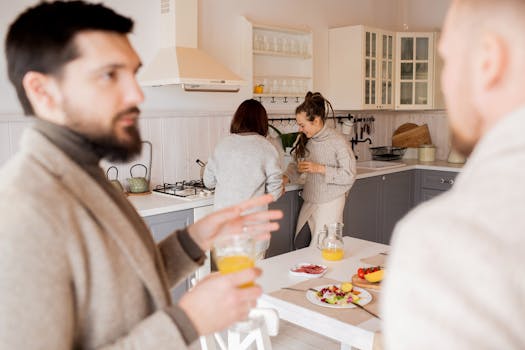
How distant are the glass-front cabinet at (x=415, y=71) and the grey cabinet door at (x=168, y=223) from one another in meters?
2.94

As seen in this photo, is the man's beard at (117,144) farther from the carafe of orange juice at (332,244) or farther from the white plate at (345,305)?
the carafe of orange juice at (332,244)

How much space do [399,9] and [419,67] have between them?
88 cm

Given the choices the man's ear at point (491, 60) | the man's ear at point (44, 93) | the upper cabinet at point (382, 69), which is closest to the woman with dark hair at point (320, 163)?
the upper cabinet at point (382, 69)

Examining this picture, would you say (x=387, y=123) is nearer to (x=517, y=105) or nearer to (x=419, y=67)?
(x=419, y=67)

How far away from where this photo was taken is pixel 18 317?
0.78 m

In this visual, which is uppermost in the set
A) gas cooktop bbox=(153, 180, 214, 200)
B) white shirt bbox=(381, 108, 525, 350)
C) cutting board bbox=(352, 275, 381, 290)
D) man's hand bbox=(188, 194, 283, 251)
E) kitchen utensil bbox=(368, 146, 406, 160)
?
white shirt bbox=(381, 108, 525, 350)

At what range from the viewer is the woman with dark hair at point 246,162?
10.8ft

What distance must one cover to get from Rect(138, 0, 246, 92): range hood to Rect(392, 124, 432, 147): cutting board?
2.74 metres

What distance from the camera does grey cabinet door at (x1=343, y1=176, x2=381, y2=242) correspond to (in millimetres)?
4641

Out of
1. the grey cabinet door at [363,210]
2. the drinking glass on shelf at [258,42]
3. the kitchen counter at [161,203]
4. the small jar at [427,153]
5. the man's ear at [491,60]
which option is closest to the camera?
the man's ear at [491,60]

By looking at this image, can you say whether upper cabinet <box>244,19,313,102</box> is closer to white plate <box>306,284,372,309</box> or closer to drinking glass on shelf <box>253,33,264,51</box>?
drinking glass on shelf <box>253,33,264,51</box>

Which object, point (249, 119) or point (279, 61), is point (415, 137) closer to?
point (279, 61)

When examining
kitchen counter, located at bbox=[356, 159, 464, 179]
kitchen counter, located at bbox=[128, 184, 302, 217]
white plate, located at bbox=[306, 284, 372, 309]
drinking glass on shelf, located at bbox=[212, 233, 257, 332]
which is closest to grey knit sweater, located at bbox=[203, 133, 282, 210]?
kitchen counter, located at bbox=[128, 184, 302, 217]

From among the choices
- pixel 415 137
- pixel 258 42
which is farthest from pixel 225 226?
pixel 415 137
